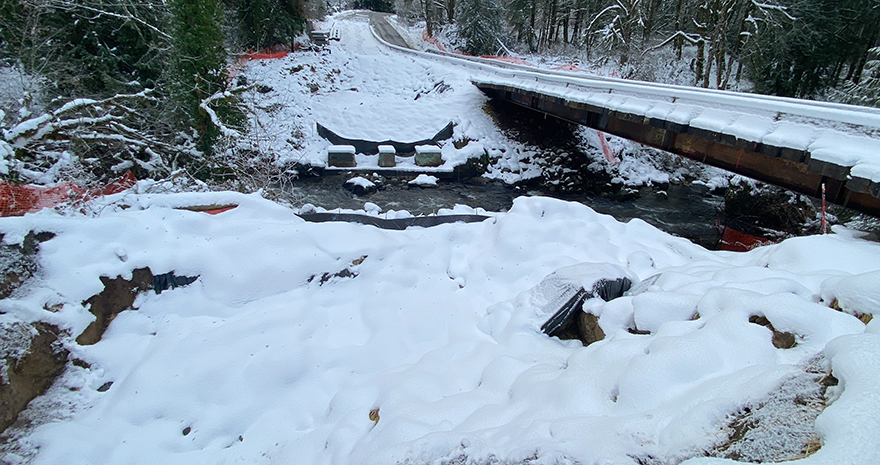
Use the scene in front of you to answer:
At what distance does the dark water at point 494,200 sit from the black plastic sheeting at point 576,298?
7.58 meters

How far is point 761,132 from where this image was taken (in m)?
5.70

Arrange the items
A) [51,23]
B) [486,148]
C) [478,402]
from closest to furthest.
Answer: [478,402], [51,23], [486,148]

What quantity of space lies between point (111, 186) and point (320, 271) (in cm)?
472

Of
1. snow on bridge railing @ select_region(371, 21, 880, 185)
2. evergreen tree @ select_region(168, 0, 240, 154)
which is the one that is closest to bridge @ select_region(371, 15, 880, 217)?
snow on bridge railing @ select_region(371, 21, 880, 185)

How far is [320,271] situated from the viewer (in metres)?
4.64

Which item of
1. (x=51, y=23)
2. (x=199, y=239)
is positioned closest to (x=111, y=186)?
(x=199, y=239)

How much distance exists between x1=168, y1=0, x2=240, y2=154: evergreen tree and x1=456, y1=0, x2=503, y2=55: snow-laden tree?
1943 centimetres

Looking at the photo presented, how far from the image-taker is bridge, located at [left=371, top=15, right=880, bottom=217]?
477 centimetres

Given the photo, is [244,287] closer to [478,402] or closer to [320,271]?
[320,271]

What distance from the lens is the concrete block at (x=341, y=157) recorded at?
13359mm

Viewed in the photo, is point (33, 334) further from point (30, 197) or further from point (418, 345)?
point (418, 345)

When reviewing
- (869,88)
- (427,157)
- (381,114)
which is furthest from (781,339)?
(381,114)

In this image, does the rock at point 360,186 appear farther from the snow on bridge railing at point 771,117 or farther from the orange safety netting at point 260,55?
the orange safety netting at point 260,55

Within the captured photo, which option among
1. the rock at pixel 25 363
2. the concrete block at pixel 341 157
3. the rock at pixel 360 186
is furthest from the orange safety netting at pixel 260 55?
the rock at pixel 25 363
